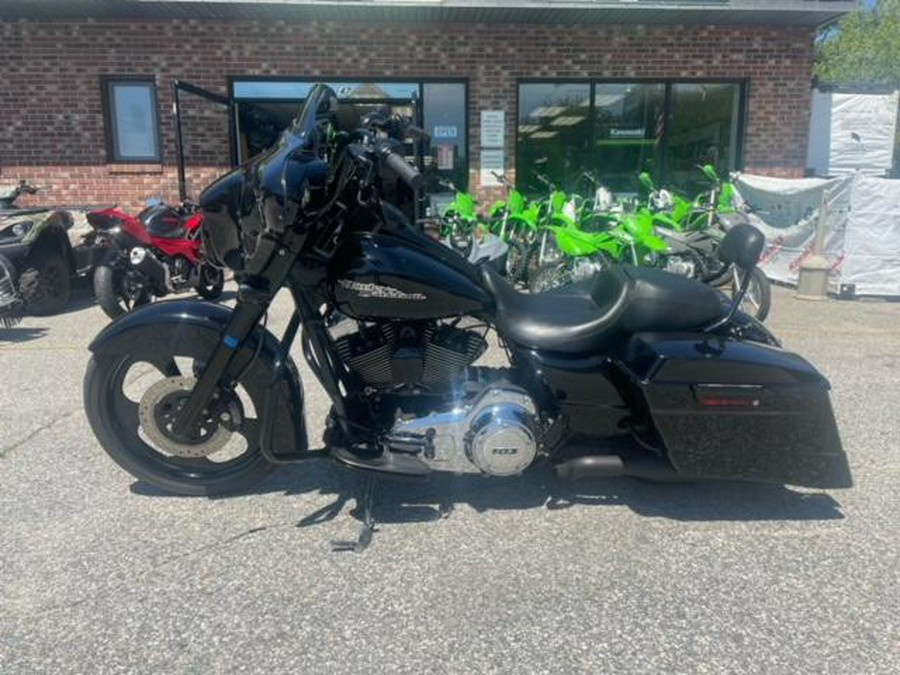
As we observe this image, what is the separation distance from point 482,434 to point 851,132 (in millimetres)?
12150

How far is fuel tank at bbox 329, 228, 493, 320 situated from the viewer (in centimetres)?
273

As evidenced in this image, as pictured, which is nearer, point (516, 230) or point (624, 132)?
point (516, 230)

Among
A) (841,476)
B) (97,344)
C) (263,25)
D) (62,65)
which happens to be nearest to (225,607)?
(97,344)

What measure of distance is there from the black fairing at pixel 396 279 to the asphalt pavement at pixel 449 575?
0.91m

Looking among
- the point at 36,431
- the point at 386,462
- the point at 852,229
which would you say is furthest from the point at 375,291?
the point at 852,229

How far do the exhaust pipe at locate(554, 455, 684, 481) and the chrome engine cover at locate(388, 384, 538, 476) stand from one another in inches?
6.7

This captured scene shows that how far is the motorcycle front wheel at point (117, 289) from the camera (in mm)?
7121

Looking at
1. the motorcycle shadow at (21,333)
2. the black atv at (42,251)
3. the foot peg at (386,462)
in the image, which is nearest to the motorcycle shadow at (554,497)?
the foot peg at (386,462)

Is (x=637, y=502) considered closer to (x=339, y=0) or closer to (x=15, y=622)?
(x=15, y=622)

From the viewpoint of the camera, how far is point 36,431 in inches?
159

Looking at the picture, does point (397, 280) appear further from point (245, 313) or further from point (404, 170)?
point (245, 313)

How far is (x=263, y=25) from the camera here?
10.8 metres

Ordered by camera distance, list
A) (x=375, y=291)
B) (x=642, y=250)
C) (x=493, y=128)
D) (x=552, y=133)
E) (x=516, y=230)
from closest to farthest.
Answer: (x=375, y=291), (x=642, y=250), (x=516, y=230), (x=493, y=128), (x=552, y=133)

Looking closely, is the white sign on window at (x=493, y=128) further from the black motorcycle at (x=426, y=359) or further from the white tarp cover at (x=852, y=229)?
the black motorcycle at (x=426, y=359)
